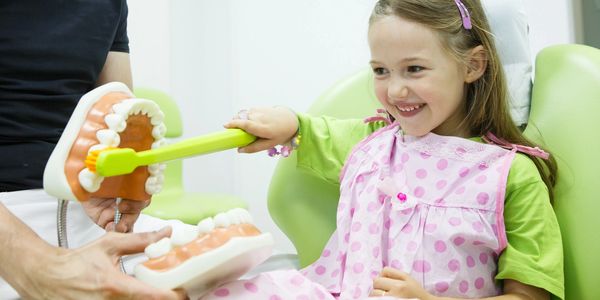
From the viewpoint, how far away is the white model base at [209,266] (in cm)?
51

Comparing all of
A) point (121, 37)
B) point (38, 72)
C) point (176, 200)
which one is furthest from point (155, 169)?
point (176, 200)

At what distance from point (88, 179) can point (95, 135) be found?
46 mm

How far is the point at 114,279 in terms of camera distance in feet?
1.70

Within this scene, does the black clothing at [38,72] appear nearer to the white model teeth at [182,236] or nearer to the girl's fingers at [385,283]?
the white model teeth at [182,236]

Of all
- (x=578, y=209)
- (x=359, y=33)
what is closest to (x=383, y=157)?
(x=578, y=209)

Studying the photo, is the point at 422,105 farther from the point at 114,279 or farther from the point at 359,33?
the point at 359,33

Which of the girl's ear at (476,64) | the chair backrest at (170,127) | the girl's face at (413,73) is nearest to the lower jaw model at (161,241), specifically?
the girl's face at (413,73)

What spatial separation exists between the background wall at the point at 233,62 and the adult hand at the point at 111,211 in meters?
1.28

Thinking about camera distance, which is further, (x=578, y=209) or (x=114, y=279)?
(x=578, y=209)

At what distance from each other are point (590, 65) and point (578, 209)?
0.21 metres

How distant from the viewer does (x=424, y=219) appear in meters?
0.75

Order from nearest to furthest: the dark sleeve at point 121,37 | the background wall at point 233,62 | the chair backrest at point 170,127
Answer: the dark sleeve at point 121,37 < the chair backrest at point 170,127 < the background wall at point 233,62

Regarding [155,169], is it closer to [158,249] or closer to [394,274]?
[158,249]

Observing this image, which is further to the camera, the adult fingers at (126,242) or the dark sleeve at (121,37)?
→ the dark sleeve at (121,37)
